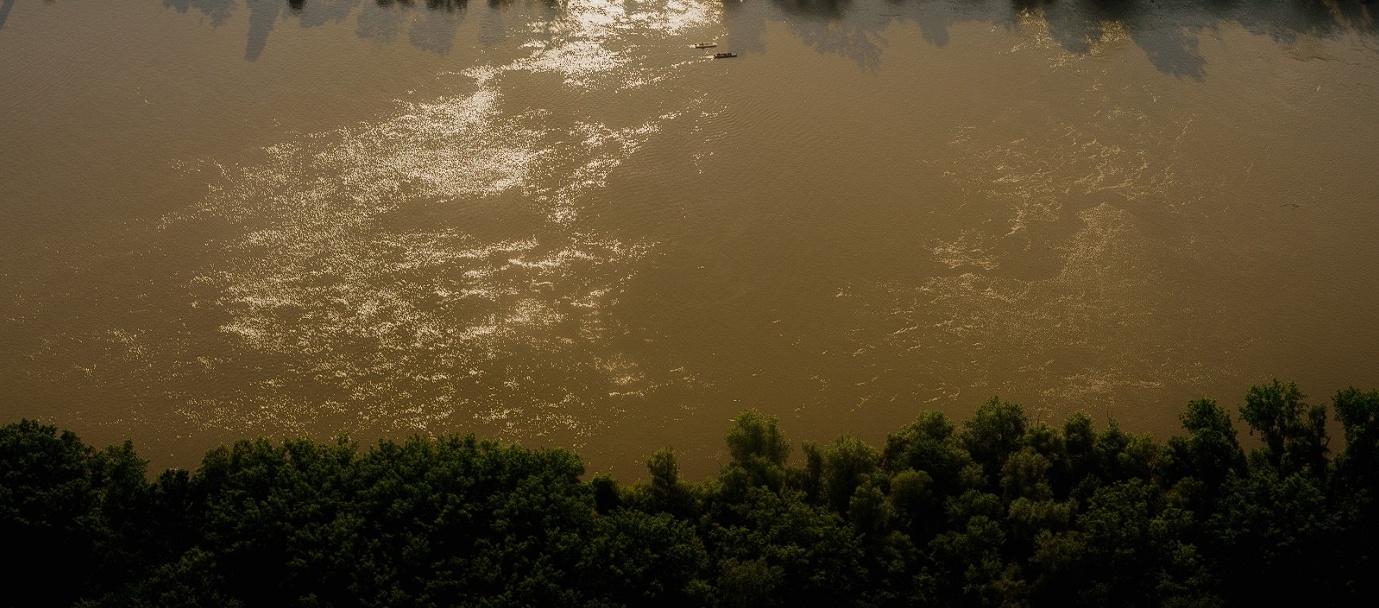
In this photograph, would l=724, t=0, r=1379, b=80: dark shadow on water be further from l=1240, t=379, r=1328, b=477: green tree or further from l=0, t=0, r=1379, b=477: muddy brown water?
l=1240, t=379, r=1328, b=477: green tree

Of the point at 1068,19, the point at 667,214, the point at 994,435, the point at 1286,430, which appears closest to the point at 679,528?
the point at 994,435

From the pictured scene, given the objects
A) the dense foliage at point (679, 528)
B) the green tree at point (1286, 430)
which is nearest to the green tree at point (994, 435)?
the dense foliage at point (679, 528)

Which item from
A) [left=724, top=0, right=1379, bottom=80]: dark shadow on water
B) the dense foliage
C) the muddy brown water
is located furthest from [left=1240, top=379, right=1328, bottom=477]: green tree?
[left=724, top=0, right=1379, bottom=80]: dark shadow on water

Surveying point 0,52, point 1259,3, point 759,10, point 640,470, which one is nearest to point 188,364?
point 640,470

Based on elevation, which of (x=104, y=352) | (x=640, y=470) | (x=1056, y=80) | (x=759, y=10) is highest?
(x=759, y=10)

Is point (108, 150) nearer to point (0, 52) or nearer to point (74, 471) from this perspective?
point (0, 52)

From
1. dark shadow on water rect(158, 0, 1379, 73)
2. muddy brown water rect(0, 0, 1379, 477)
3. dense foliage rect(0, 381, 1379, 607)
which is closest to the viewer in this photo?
dense foliage rect(0, 381, 1379, 607)

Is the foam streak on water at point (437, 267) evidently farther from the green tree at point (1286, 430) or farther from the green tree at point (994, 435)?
the green tree at point (1286, 430)
